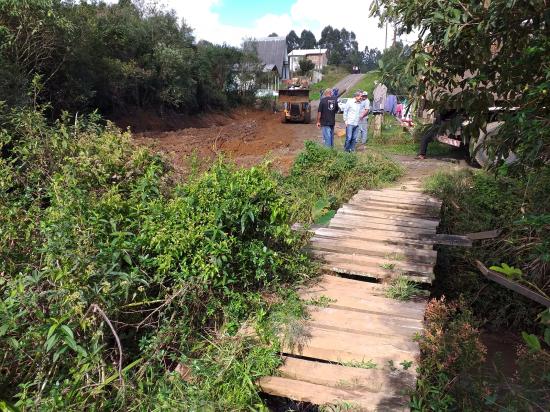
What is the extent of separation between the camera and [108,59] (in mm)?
16484

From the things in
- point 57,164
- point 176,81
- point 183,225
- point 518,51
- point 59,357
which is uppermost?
point 176,81

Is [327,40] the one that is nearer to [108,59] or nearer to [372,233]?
[108,59]

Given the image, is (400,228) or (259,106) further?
(259,106)

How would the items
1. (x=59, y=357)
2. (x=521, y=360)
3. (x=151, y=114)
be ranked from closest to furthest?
(x=59, y=357)
(x=521, y=360)
(x=151, y=114)

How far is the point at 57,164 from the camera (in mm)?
4742

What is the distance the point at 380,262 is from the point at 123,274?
2374 millimetres

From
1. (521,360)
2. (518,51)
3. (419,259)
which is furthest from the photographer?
(419,259)

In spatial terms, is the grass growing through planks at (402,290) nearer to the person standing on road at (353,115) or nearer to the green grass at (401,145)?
the person standing on road at (353,115)

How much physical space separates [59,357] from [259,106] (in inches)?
1155

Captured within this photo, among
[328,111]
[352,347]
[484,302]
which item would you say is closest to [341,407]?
[352,347]

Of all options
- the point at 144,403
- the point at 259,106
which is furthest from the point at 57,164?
the point at 259,106

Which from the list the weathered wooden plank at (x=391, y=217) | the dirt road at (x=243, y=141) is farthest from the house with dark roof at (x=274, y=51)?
the weathered wooden plank at (x=391, y=217)

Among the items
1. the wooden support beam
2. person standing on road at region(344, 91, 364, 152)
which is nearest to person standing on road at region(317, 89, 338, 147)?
person standing on road at region(344, 91, 364, 152)

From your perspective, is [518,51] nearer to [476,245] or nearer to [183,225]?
[183,225]
